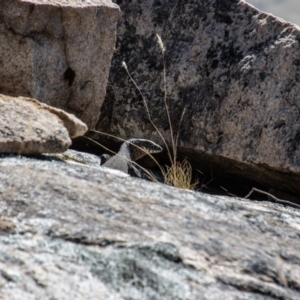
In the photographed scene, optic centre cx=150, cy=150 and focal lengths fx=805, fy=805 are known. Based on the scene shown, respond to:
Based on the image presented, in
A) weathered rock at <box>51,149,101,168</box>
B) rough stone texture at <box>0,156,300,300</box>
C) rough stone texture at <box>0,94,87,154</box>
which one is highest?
rough stone texture at <box>0,94,87,154</box>

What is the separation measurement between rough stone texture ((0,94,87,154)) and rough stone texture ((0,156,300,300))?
139 mm

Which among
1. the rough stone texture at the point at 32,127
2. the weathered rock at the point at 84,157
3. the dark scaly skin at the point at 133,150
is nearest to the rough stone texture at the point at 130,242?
the rough stone texture at the point at 32,127

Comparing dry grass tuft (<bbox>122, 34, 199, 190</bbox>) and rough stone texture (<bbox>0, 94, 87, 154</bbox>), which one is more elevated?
rough stone texture (<bbox>0, 94, 87, 154</bbox>)

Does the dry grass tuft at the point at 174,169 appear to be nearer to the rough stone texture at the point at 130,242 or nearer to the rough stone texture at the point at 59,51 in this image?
the rough stone texture at the point at 59,51

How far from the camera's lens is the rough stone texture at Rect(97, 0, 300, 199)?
20.2 feet

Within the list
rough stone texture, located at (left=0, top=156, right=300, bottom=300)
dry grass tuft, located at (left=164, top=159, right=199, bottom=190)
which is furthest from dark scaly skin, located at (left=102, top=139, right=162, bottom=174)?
rough stone texture, located at (left=0, top=156, right=300, bottom=300)

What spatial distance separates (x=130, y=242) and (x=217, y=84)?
347 centimetres

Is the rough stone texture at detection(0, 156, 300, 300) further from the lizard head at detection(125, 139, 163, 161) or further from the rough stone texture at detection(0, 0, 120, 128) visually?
the lizard head at detection(125, 139, 163, 161)

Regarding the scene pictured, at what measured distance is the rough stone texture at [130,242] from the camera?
283 cm

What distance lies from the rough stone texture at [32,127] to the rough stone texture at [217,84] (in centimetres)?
234

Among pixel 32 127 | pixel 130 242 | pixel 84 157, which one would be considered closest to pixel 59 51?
pixel 84 157

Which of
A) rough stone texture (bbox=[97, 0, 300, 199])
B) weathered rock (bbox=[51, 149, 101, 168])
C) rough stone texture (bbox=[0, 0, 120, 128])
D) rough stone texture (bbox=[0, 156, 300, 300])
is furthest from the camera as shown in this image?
rough stone texture (bbox=[97, 0, 300, 199])

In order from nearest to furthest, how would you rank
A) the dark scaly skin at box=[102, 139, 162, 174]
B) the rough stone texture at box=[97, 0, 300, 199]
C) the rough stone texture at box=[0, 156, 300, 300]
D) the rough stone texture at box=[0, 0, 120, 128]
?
1. the rough stone texture at box=[0, 156, 300, 300]
2. the rough stone texture at box=[0, 0, 120, 128]
3. the dark scaly skin at box=[102, 139, 162, 174]
4. the rough stone texture at box=[97, 0, 300, 199]

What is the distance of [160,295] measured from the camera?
9.28 ft
